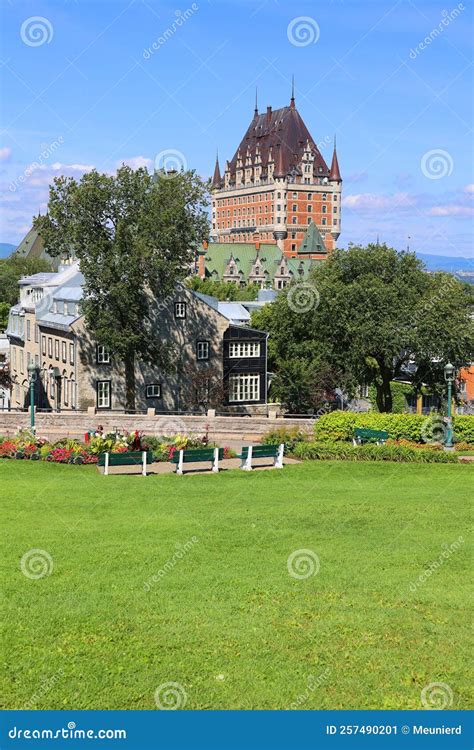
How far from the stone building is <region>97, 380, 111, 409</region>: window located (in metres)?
0.06

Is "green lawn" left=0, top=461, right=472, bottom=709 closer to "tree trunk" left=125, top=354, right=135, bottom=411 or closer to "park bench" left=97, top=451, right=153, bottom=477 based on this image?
"park bench" left=97, top=451, right=153, bottom=477

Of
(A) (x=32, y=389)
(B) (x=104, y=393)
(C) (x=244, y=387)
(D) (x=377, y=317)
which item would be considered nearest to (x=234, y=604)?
(A) (x=32, y=389)

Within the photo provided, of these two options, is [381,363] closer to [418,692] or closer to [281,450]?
[281,450]

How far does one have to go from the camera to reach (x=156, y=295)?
2130 inches

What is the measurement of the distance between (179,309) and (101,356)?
651 centimetres

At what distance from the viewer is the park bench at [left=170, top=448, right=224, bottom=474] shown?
2872 cm

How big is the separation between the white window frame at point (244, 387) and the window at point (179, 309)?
5709 millimetres

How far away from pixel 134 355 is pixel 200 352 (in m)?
7.59

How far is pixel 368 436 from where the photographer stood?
3416 cm

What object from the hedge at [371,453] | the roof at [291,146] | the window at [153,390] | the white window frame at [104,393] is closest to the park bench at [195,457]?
the hedge at [371,453]

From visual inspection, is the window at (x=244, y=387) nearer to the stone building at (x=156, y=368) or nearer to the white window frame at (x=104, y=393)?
the stone building at (x=156, y=368)

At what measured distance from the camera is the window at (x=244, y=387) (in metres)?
59.9

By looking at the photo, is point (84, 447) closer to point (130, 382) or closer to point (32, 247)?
point (130, 382)

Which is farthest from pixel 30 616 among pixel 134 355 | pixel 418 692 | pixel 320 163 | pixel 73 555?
pixel 320 163
